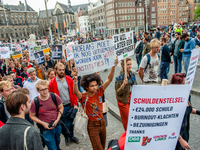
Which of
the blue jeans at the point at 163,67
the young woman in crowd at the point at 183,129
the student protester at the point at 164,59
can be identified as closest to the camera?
the young woman in crowd at the point at 183,129

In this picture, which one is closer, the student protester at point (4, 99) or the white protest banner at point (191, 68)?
the white protest banner at point (191, 68)

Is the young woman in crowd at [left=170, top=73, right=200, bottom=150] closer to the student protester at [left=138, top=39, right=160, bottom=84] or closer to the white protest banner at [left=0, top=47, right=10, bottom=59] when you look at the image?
the student protester at [left=138, top=39, right=160, bottom=84]

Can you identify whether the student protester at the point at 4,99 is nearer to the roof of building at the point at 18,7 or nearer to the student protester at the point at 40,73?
the student protester at the point at 40,73

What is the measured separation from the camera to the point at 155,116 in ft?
5.65

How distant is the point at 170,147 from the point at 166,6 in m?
89.3

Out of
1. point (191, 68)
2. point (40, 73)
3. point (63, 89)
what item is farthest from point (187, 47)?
point (40, 73)

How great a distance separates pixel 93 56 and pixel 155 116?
193 cm

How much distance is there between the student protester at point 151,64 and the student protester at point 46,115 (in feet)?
7.92

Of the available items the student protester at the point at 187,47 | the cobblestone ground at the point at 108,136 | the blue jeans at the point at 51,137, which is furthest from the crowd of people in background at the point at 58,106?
the student protester at the point at 187,47

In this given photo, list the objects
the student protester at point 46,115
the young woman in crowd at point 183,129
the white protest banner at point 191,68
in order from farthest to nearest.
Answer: the student protester at point 46,115 → the white protest banner at point 191,68 → the young woman in crowd at point 183,129

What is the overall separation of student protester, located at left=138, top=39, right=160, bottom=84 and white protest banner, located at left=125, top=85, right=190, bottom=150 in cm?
253

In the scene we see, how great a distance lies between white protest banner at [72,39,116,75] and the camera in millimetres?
3133

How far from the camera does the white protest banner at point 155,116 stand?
1.65 metres

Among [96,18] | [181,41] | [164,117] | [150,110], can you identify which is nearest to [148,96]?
[150,110]
